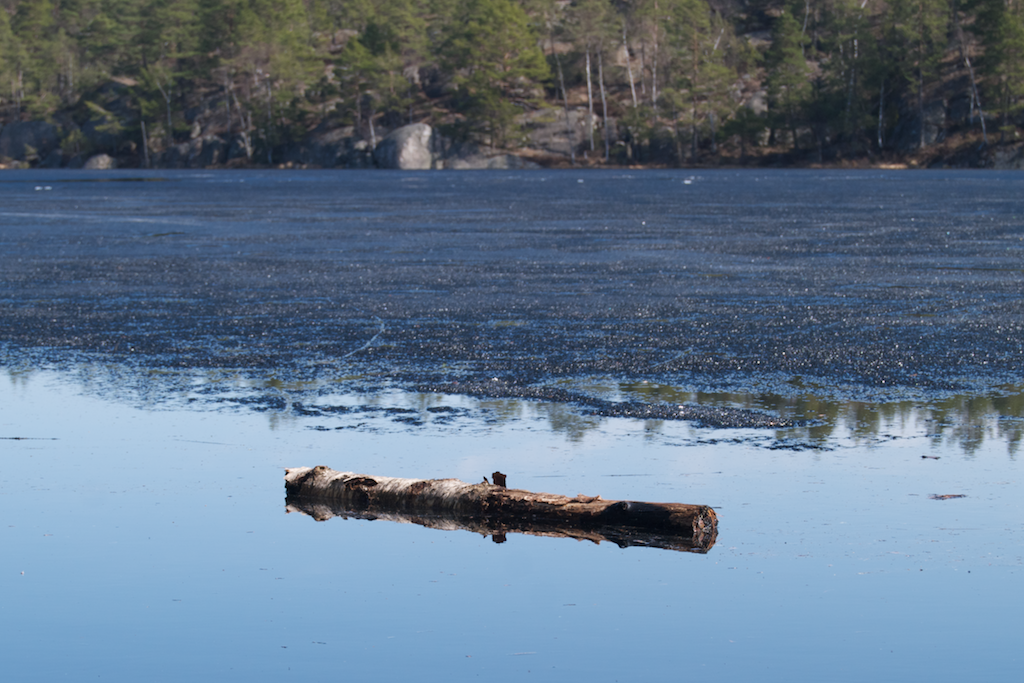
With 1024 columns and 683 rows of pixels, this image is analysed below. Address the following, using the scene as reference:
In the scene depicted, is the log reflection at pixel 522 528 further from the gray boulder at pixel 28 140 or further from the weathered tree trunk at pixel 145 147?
the gray boulder at pixel 28 140

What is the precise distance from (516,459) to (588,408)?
1806 millimetres

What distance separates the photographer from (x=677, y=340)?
44.2 feet

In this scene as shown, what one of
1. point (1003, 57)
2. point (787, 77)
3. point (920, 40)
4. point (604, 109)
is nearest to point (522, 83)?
point (604, 109)

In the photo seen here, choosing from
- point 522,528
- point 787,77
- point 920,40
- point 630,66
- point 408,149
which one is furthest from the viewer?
point 630,66

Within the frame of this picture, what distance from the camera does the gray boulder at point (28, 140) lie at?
129000 millimetres

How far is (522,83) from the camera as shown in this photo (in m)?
117

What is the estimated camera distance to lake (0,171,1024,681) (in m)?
5.55

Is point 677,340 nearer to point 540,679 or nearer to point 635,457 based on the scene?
point 635,457

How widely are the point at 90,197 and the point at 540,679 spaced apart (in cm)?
4956

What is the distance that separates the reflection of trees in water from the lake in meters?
0.04

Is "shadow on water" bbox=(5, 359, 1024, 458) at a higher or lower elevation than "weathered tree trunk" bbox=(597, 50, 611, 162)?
lower

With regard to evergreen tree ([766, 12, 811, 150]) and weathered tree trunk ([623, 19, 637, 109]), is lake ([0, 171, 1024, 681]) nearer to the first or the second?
evergreen tree ([766, 12, 811, 150])

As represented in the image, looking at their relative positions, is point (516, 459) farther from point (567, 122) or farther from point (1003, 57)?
point (567, 122)

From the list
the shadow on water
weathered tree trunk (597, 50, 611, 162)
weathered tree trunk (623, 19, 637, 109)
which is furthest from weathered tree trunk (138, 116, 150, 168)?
the shadow on water
